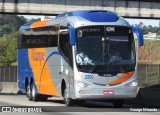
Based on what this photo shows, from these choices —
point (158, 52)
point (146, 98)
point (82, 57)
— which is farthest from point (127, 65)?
point (158, 52)

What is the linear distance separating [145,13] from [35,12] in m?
9.04

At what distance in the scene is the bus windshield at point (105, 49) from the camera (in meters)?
22.5

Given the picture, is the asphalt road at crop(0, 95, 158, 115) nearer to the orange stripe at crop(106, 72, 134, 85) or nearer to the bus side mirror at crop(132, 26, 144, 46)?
the orange stripe at crop(106, 72, 134, 85)

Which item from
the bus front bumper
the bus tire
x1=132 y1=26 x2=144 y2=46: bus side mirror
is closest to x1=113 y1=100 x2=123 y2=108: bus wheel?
the bus front bumper

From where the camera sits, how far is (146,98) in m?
29.2

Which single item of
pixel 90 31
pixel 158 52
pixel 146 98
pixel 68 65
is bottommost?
pixel 158 52

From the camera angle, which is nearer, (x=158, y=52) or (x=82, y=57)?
(x=82, y=57)

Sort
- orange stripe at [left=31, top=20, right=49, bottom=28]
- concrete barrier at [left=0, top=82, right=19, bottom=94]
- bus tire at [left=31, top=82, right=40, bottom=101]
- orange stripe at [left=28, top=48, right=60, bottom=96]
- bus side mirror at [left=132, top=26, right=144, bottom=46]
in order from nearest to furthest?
bus side mirror at [left=132, top=26, right=144, bottom=46], orange stripe at [left=28, top=48, right=60, bottom=96], orange stripe at [left=31, top=20, right=49, bottom=28], bus tire at [left=31, top=82, right=40, bottom=101], concrete barrier at [left=0, top=82, right=19, bottom=94]

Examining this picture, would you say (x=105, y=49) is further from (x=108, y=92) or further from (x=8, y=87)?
(x=8, y=87)

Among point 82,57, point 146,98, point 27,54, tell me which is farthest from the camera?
point 27,54

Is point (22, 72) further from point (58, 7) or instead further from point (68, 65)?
point (58, 7)

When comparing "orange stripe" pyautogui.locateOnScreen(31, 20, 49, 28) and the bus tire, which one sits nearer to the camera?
"orange stripe" pyautogui.locateOnScreen(31, 20, 49, 28)

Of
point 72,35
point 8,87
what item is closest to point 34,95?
point 72,35

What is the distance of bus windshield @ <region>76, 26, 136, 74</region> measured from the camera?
73.9ft
